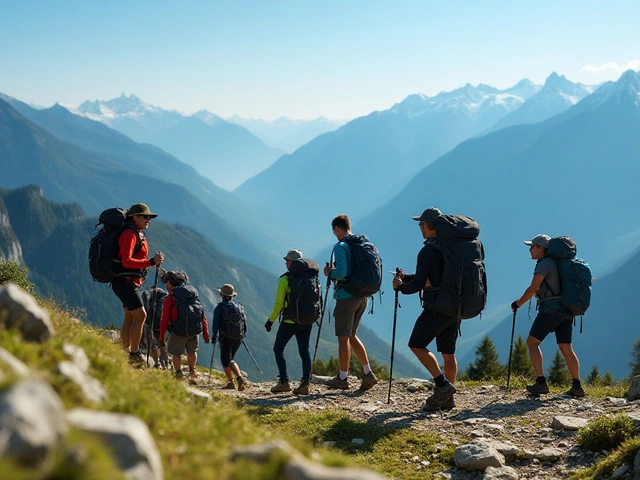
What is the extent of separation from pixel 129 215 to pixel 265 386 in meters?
6.56

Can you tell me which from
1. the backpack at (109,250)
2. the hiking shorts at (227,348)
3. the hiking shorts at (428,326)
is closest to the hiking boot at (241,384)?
the hiking shorts at (227,348)

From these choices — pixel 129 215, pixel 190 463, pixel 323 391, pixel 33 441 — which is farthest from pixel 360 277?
pixel 33 441

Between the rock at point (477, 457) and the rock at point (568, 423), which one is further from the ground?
the rock at point (568, 423)

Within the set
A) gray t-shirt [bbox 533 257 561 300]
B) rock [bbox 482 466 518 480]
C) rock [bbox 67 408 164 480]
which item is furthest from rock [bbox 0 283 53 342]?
gray t-shirt [bbox 533 257 561 300]

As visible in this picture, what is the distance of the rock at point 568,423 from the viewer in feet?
31.9

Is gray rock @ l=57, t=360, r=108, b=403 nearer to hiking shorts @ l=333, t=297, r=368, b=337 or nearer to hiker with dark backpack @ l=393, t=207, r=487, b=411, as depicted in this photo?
hiker with dark backpack @ l=393, t=207, r=487, b=411

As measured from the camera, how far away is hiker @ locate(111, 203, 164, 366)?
10.9 metres

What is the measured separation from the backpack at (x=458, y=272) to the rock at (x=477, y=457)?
255 cm

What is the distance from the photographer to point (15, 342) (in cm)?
533

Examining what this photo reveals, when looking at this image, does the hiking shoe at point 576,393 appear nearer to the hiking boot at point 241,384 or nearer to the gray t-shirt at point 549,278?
the gray t-shirt at point 549,278

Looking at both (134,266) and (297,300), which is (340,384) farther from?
(134,266)

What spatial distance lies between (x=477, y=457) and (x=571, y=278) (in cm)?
521

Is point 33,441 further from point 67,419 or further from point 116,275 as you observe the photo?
point 116,275

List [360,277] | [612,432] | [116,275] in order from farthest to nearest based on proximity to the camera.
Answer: [360,277], [116,275], [612,432]
